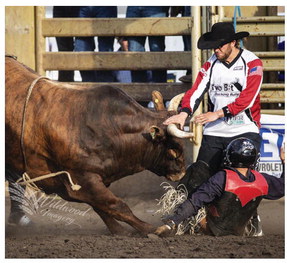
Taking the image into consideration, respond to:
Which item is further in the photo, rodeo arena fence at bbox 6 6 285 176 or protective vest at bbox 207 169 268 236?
rodeo arena fence at bbox 6 6 285 176

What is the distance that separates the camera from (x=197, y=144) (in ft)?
26.3

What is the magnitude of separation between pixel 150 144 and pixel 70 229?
5.05 ft

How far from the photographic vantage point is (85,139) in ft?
19.5

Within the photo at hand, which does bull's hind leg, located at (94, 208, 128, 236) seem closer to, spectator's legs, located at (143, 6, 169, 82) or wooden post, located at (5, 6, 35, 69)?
spectator's legs, located at (143, 6, 169, 82)

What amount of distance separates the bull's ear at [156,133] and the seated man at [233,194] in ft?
1.82

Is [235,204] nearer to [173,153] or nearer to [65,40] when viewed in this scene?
[173,153]

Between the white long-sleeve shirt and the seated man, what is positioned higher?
the white long-sleeve shirt

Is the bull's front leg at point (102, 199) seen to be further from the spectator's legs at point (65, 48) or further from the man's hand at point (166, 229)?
the spectator's legs at point (65, 48)

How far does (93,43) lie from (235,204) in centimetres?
390

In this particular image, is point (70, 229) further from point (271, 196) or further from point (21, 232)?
point (271, 196)

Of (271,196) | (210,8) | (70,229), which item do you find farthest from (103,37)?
(271,196)

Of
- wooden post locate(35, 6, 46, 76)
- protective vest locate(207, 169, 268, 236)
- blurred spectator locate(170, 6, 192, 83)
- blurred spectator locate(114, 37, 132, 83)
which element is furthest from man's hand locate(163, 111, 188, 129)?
wooden post locate(35, 6, 46, 76)

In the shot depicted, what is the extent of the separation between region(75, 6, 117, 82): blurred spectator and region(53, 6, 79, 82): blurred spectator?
0.53 ft

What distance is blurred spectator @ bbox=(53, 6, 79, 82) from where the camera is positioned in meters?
9.12
